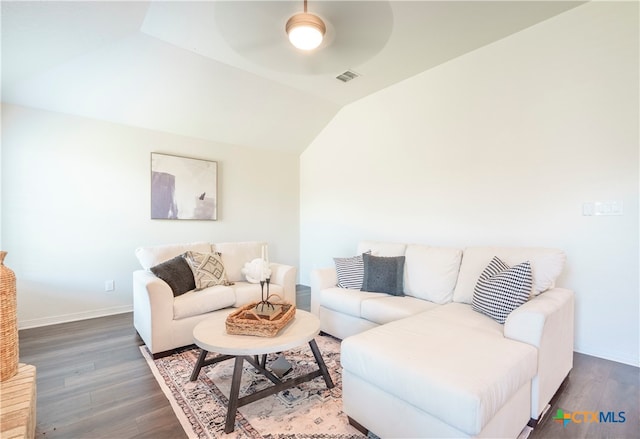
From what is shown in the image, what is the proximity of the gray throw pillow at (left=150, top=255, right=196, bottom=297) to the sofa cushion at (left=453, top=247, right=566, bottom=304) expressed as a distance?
2346 mm

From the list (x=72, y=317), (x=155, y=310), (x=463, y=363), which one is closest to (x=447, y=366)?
(x=463, y=363)

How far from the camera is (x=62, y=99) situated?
3047 millimetres

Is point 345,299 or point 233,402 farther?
point 345,299

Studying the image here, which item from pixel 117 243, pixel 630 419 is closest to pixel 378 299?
pixel 630 419

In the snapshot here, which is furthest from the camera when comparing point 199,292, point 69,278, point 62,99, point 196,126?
point 196,126

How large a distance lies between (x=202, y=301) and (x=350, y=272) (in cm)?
137

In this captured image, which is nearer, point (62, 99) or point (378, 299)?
point (378, 299)

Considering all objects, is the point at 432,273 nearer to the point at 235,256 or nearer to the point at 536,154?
the point at 536,154

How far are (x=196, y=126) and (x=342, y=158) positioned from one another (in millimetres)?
2028

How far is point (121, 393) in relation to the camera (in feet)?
6.29

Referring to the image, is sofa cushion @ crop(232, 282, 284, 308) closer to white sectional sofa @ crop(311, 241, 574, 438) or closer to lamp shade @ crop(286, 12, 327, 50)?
white sectional sofa @ crop(311, 241, 574, 438)

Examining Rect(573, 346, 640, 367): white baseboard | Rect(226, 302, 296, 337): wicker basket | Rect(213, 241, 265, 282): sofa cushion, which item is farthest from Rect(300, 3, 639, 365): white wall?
Rect(226, 302, 296, 337): wicker basket

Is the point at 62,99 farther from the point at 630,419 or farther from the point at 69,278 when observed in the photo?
the point at 630,419

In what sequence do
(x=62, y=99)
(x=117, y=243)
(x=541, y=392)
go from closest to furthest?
1. (x=541, y=392)
2. (x=62, y=99)
3. (x=117, y=243)
